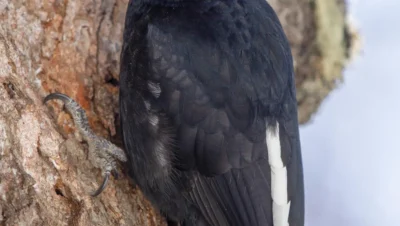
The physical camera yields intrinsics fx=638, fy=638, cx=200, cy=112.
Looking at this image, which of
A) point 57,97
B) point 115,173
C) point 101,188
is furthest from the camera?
point 115,173

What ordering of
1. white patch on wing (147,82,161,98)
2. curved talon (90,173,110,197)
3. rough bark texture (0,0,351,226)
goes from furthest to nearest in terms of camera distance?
white patch on wing (147,82,161,98), curved talon (90,173,110,197), rough bark texture (0,0,351,226)

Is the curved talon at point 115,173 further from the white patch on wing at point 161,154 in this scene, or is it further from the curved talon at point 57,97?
the curved talon at point 57,97

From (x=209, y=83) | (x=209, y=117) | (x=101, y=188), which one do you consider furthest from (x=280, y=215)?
(x=101, y=188)

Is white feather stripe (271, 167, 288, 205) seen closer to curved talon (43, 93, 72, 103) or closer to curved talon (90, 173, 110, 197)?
curved talon (90, 173, 110, 197)

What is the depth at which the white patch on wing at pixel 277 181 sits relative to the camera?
3.04 metres

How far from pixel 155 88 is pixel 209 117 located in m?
0.31

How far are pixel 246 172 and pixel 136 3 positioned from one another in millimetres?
1071

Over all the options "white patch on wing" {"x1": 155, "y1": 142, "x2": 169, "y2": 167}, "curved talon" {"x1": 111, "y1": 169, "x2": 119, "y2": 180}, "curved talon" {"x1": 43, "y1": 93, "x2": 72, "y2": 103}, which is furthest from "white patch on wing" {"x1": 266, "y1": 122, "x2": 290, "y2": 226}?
"curved talon" {"x1": 43, "y1": 93, "x2": 72, "y2": 103}

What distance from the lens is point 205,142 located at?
304 centimetres

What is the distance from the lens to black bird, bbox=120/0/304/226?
9.95ft

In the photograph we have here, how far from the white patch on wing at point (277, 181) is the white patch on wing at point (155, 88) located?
0.57 metres

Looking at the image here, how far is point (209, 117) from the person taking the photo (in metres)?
3.05

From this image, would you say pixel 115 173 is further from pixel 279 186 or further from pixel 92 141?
pixel 279 186

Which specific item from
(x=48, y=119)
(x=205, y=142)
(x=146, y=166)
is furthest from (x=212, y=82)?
(x=48, y=119)
